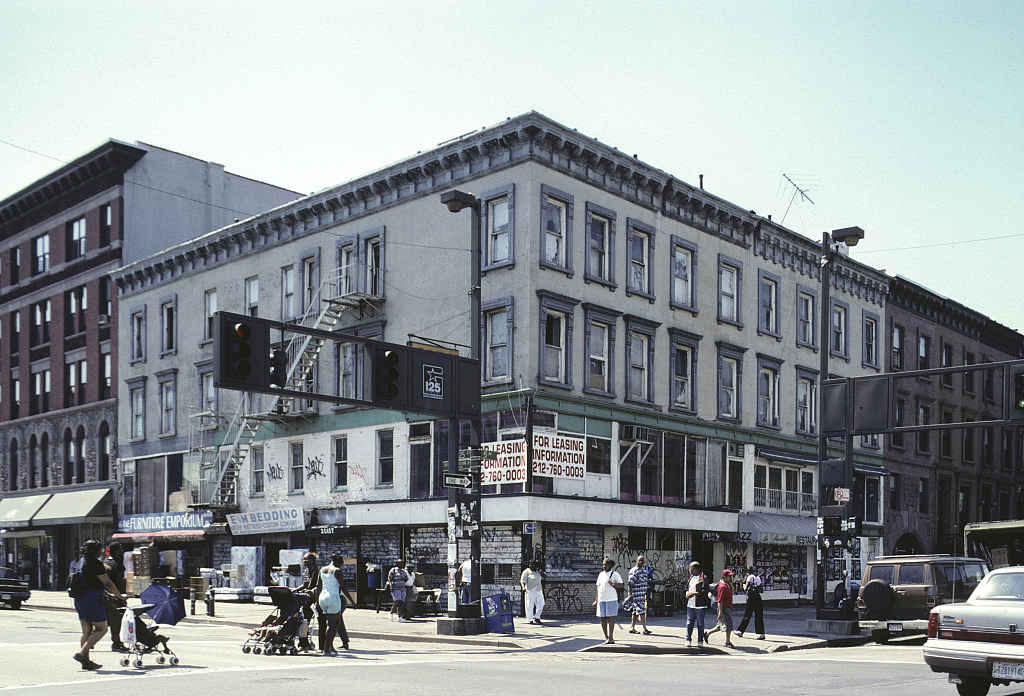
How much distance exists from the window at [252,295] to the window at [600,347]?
13.6m

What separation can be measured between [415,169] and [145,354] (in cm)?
1725

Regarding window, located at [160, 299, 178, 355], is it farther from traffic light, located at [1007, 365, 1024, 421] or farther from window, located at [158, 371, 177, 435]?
traffic light, located at [1007, 365, 1024, 421]

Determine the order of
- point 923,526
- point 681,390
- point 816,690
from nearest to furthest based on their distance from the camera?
point 816,690
point 681,390
point 923,526

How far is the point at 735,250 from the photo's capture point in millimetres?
38062

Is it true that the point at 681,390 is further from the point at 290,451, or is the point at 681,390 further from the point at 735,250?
the point at 290,451

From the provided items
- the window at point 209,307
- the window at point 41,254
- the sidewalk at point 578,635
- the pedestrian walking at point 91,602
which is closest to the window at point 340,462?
the sidewalk at point 578,635

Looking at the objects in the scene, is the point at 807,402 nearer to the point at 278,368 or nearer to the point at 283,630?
the point at 278,368

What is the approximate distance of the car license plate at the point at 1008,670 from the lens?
36.4ft

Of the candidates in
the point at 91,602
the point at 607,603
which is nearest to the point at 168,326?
the point at 607,603

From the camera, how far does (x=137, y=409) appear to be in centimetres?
4459

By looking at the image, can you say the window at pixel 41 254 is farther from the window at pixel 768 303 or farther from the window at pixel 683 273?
the window at pixel 768 303

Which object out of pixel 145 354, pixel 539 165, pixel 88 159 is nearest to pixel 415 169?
pixel 539 165

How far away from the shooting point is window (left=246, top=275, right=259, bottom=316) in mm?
39219

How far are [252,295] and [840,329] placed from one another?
74.8 ft
